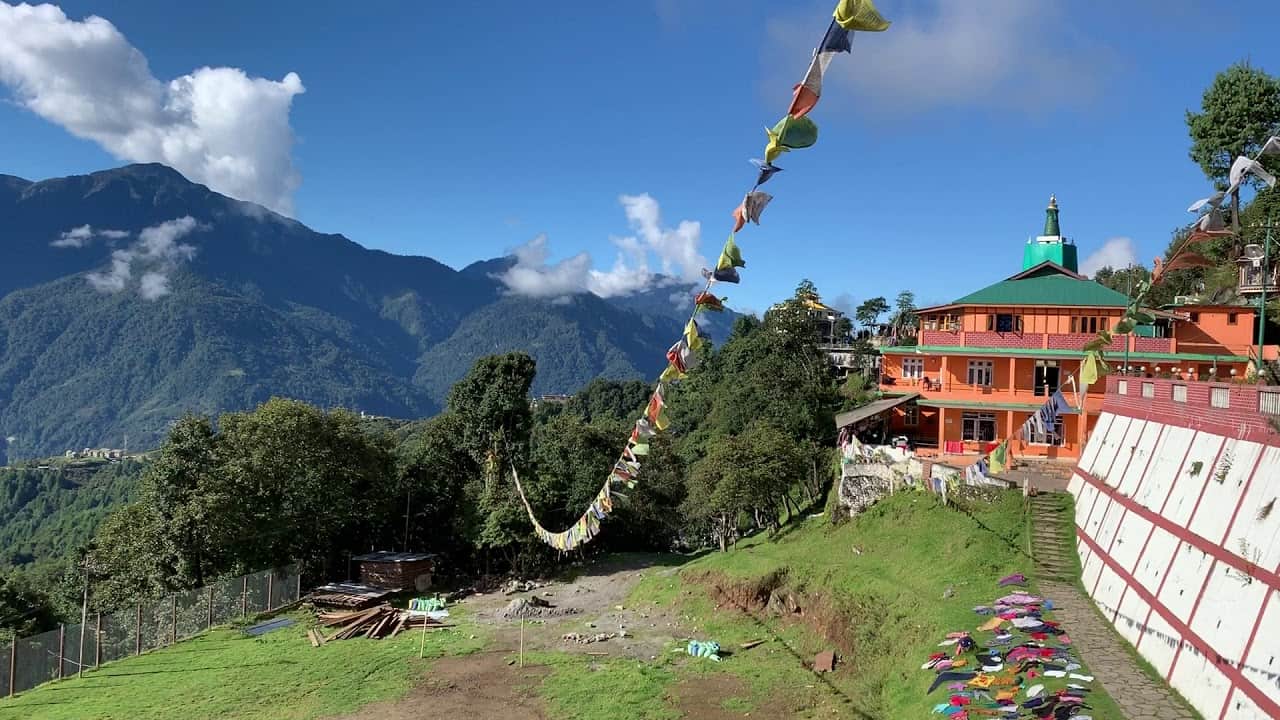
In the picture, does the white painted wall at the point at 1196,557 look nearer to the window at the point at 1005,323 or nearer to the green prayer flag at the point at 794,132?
the green prayer flag at the point at 794,132

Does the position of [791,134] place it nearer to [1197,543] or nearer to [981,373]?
[1197,543]

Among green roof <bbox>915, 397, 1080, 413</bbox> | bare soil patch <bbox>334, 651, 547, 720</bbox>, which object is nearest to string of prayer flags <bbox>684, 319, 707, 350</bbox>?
bare soil patch <bbox>334, 651, 547, 720</bbox>

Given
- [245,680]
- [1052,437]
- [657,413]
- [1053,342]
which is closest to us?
[657,413]

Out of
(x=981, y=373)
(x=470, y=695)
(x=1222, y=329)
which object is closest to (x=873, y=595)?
(x=470, y=695)

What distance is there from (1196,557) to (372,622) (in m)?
24.7

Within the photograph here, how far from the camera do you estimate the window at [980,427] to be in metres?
29.4

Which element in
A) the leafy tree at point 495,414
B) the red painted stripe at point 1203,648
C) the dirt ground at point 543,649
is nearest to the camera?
the red painted stripe at point 1203,648

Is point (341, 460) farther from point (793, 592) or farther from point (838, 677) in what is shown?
point (838, 677)

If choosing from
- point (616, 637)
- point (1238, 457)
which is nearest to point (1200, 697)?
point (1238, 457)

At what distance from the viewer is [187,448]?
2988 centimetres

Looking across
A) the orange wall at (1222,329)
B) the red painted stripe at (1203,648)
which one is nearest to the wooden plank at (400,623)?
the red painted stripe at (1203,648)

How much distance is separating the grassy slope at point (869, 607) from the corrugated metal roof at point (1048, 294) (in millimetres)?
9720

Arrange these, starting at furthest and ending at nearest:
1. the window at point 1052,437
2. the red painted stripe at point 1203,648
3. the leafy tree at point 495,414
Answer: the leafy tree at point 495,414, the window at point 1052,437, the red painted stripe at point 1203,648

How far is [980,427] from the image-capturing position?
96.9 ft
